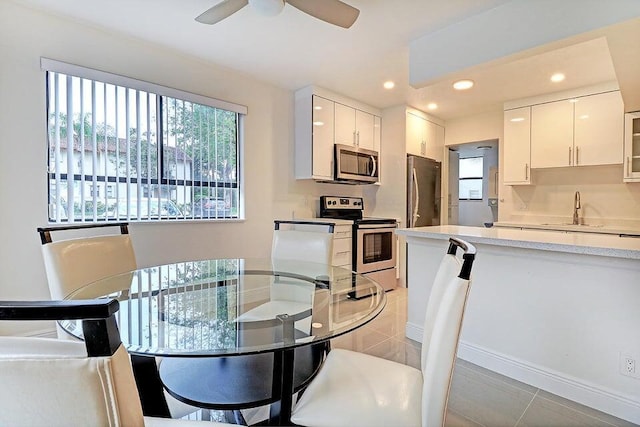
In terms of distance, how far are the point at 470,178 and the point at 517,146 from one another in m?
1.72

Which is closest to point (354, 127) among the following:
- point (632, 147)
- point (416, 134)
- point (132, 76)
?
point (416, 134)

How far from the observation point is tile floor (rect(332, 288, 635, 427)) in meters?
1.64

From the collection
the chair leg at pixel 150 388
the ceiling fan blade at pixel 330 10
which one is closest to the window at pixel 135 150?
the ceiling fan blade at pixel 330 10

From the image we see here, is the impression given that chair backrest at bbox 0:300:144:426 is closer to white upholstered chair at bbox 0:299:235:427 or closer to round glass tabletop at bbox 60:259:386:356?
white upholstered chair at bbox 0:299:235:427

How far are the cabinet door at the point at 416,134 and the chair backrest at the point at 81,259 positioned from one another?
141 inches

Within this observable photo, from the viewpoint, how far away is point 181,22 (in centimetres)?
246

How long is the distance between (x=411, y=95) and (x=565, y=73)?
1.52 meters

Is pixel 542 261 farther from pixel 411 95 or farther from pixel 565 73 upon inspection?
pixel 411 95

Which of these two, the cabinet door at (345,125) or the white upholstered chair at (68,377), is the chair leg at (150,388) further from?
the cabinet door at (345,125)

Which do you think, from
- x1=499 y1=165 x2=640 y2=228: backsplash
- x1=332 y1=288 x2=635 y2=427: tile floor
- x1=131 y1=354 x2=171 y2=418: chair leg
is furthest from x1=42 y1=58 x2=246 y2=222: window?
x1=499 y1=165 x2=640 y2=228: backsplash

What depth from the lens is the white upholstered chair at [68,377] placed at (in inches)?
18.1

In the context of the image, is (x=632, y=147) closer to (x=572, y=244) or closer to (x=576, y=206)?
(x=576, y=206)

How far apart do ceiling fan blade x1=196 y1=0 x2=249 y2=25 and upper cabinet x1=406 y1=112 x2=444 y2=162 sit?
2.98m

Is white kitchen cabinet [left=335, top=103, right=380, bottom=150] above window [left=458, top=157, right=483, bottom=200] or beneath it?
above
